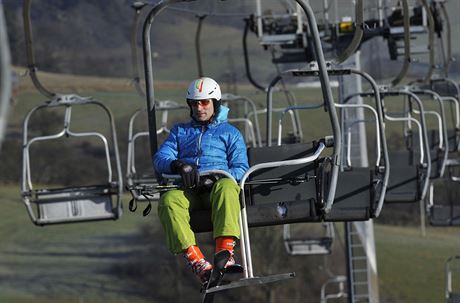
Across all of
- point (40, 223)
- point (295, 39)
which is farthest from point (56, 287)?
point (40, 223)

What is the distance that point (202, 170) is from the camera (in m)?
7.79

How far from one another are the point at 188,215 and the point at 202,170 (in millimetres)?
240

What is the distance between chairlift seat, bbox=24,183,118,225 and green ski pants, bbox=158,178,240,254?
3804 millimetres

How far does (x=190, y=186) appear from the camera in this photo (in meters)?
7.62

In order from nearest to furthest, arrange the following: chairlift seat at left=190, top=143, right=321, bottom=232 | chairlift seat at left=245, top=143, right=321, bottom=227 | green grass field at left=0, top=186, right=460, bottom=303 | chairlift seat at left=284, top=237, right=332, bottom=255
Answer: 1. chairlift seat at left=190, top=143, right=321, bottom=232
2. chairlift seat at left=245, top=143, right=321, bottom=227
3. chairlift seat at left=284, top=237, right=332, bottom=255
4. green grass field at left=0, top=186, right=460, bottom=303

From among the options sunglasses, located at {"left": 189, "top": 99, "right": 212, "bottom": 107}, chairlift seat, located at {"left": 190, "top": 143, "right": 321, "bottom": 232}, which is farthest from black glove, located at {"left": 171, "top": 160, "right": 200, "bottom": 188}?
chairlift seat, located at {"left": 190, "top": 143, "right": 321, "bottom": 232}

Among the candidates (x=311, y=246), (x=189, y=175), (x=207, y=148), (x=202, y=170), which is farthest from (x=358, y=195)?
(x=311, y=246)

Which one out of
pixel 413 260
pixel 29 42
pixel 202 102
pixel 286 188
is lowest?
pixel 413 260

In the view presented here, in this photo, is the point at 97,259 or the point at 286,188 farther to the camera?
the point at 97,259

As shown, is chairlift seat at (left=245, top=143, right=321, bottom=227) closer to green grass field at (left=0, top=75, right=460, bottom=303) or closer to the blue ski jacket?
the blue ski jacket

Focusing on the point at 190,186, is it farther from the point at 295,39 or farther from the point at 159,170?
the point at 295,39

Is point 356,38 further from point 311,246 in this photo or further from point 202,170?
point 311,246

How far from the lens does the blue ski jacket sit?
26.1 ft

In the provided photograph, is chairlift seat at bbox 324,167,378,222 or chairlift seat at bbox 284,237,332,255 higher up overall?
chairlift seat at bbox 324,167,378,222
